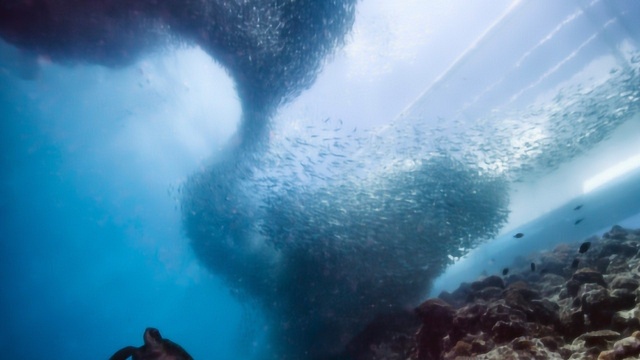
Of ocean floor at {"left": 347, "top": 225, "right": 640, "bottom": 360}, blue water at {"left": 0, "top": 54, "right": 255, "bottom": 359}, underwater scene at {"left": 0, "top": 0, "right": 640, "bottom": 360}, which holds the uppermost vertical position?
blue water at {"left": 0, "top": 54, "right": 255, "bottom": 359}

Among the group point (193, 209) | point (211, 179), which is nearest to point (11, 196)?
point (193, 209)

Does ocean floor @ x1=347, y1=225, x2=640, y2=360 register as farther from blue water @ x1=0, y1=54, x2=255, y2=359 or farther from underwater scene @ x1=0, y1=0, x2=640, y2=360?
blue water @ x1=0, y1=54, x2=255, y2=359

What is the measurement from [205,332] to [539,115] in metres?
108

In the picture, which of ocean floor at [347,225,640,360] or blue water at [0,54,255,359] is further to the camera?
blue water at [0,54,255,359]

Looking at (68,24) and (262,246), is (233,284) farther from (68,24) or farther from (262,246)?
(68,24)

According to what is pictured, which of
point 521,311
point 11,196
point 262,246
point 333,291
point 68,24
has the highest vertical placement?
point 11,196

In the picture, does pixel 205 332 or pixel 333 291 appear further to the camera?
pixel 205 332

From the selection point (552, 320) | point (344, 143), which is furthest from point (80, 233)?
point (552, 320)

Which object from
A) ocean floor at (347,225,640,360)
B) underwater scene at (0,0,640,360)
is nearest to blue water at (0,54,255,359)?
underwater scene at (0,0,640,360)

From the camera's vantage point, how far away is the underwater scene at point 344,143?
379 inches

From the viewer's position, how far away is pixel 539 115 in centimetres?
1831

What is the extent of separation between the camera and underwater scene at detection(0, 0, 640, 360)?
9633 millimetres

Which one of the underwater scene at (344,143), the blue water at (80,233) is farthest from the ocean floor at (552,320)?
the blue water at (80,233)

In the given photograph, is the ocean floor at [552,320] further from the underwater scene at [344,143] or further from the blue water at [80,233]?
the blue water at [80,233]
